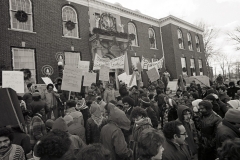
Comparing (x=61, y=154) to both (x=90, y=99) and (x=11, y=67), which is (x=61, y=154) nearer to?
(x=90, y=99)

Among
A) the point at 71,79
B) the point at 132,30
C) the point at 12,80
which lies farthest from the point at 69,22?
the point at 71,79

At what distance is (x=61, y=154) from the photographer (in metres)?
1.73

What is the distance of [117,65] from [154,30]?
11.2 meters

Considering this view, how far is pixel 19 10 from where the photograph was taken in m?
11.2

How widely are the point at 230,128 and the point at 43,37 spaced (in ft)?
41.5

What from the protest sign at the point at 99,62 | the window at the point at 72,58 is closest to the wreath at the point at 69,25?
the window at the point at 72,58

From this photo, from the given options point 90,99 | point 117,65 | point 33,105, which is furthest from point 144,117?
point 117,65

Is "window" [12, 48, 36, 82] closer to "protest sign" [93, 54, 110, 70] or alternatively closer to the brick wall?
the brick wall

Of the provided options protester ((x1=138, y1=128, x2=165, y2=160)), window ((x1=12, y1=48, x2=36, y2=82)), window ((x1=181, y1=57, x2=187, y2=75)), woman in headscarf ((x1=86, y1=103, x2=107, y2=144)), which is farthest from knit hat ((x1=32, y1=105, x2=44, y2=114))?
window ((x1=181, y1=57, x2=187, y2=75))

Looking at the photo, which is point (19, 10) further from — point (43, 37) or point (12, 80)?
point (12, 80)

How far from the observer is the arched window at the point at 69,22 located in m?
13.6

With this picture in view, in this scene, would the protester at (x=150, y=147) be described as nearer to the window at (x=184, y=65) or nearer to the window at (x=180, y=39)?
the window at (x=184, y=65)

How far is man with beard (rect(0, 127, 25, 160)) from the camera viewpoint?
2.30 metres

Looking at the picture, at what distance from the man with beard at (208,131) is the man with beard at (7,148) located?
312 centimetres
